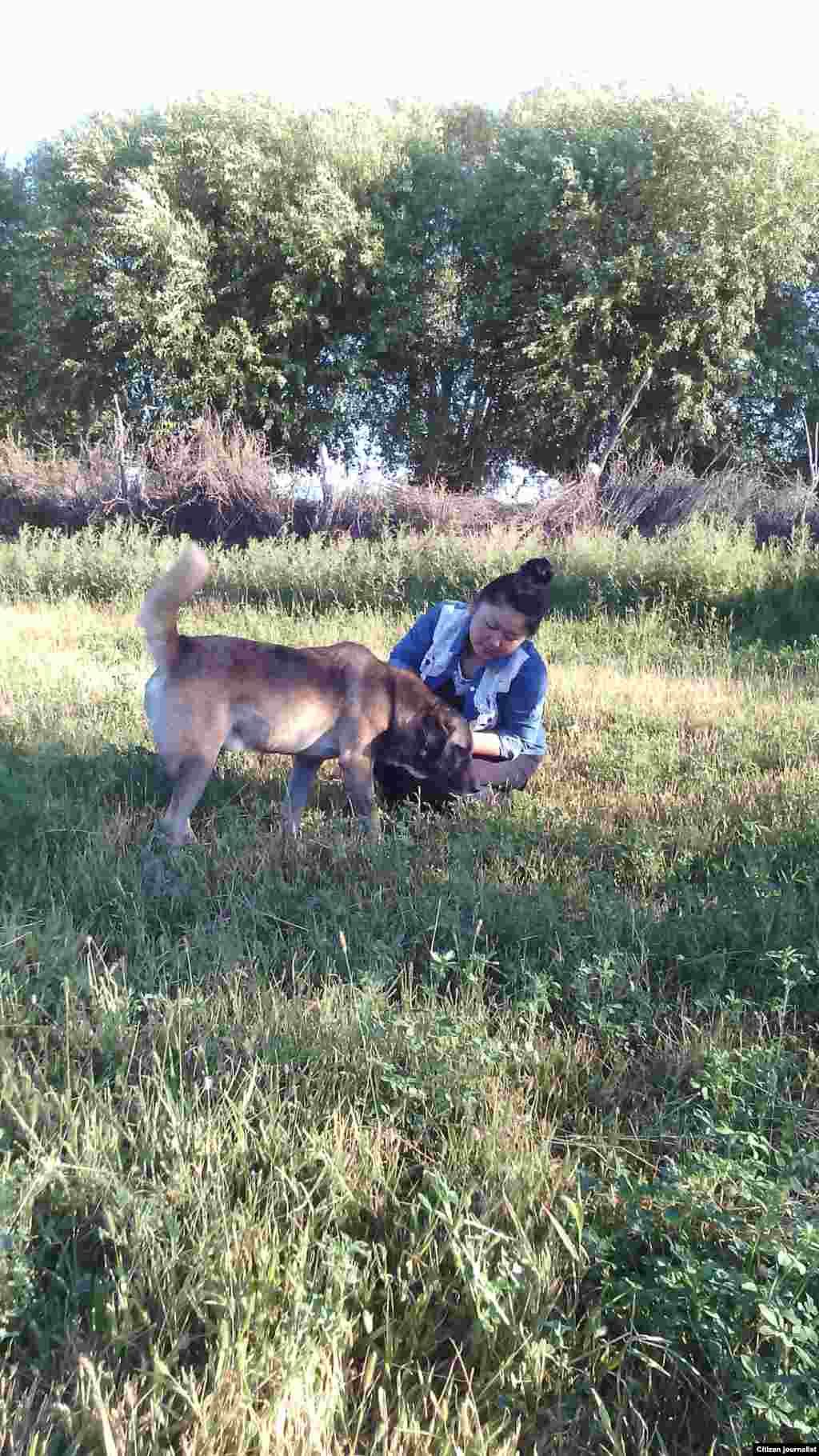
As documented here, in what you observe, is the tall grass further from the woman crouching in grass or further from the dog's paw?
the dog's paw

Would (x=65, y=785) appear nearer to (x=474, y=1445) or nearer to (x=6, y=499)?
(x=474, y=1445)

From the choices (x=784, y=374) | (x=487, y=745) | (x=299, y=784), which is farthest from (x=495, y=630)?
(x=784, y=374)

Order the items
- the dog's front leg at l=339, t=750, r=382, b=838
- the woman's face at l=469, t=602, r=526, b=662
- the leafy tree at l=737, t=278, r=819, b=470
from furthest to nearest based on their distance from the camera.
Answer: the leafy tree at l=737, t=278, r=819, b=470
the woman's face at l=469, t=602, r=526, b=662
the dog's front leg at l=339, t=750, r=382, b=838

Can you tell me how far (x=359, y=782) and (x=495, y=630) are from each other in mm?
1189

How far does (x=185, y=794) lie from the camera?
14.1 feet

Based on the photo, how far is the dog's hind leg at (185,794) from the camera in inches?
169

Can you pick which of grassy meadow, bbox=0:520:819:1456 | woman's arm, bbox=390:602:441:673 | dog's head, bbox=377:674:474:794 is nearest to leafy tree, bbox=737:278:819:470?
woman's arm, bbox=390:602:441:673

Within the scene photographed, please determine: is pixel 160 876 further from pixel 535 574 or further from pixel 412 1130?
pixel 535 574

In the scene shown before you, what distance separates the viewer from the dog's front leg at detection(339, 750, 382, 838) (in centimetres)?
486

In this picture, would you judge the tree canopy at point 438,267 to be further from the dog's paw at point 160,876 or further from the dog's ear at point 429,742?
the dog's paw at point 160,876

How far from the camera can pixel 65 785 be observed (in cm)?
498

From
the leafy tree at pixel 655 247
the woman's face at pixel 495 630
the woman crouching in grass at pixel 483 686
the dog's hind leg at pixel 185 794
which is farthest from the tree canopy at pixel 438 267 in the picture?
the dog's hind leg at pixel 185 794

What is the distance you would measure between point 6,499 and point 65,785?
20.5 meters

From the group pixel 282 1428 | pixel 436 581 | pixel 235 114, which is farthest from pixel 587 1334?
pixel 235 114
